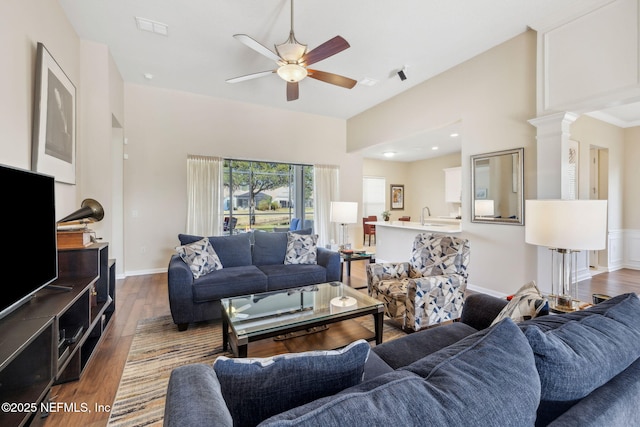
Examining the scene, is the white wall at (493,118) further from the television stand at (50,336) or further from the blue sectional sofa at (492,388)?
the television stand at (50,336)

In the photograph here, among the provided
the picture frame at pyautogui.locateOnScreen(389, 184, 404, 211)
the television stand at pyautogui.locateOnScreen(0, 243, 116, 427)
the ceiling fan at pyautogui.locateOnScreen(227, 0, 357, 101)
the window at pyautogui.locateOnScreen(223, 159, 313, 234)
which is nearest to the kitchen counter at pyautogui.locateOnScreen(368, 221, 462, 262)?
the window at pyautogui.locateOnScreen(223, 159, 313, 234)

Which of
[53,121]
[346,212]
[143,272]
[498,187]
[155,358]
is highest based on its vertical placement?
[53,121]

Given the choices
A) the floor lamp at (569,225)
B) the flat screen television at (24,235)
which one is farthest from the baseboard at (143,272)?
the floor lamp at (569,225)

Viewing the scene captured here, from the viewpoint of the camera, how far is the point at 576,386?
758mm

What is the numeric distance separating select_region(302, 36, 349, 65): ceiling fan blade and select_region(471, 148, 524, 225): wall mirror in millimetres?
2399

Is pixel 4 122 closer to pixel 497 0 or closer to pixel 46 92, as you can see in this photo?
pixel 46 92

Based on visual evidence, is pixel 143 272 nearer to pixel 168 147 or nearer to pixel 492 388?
pixel 168 147

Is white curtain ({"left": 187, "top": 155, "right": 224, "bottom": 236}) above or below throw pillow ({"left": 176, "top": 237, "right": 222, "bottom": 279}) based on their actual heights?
above

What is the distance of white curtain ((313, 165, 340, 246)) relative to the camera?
245 inches

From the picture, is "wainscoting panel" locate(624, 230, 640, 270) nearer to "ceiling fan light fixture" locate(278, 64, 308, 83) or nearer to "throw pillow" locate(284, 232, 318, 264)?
"throw pillow" locate(284, 232, 318, 264)

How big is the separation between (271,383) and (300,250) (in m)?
3.00

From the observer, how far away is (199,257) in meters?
3.00

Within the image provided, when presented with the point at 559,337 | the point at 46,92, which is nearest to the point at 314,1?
the point at 46,92

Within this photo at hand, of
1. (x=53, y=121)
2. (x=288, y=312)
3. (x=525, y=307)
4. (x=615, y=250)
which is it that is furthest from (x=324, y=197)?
(x=615, y=250)
